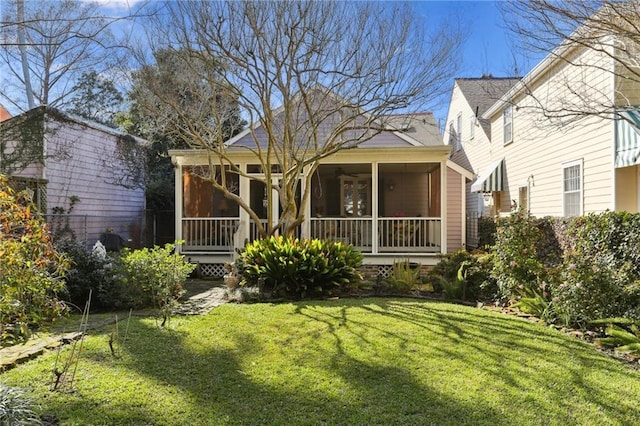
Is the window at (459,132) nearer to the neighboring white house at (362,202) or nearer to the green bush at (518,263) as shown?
the neighboring white house at (362,202)

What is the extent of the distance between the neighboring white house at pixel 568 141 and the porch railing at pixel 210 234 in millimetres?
7536

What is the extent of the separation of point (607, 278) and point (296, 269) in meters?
4.96

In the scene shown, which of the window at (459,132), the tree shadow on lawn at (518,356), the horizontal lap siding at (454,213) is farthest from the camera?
the window at (459,132)

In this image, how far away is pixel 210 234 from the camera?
12.6 metres

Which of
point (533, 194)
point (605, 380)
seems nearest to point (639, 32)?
point (605, 380)

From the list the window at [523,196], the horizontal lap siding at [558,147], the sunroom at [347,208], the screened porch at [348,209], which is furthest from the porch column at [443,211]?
the window at [523,196]

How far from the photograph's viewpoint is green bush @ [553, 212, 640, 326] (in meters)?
6.00

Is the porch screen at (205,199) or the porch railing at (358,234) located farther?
the porch screen at (205,199)

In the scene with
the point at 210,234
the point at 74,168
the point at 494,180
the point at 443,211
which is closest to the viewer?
the point at 443,211

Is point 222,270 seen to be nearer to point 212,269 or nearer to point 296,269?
point 212,269

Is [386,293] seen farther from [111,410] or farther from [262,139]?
[262,139]

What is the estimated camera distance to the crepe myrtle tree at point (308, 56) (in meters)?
8.59

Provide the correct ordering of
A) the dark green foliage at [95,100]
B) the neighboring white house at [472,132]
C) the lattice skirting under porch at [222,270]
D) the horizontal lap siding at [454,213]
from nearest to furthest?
the lattice skirting under porch at [222,270] → the horizontal lap siding at [454,213] → the neighboring white house at [472,132] → the dark green foliage at [95,100]

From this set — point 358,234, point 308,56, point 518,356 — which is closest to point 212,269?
point 358,234
